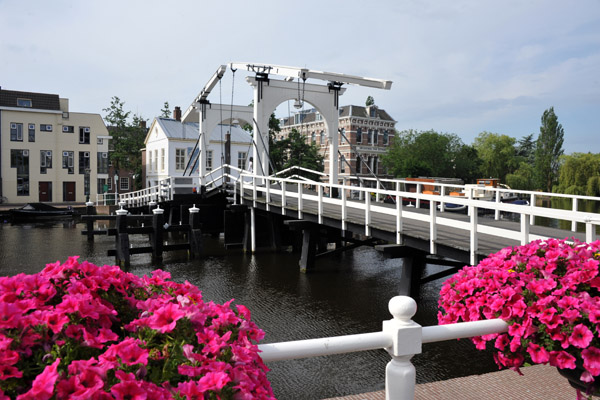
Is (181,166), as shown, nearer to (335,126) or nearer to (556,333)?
(335,126)

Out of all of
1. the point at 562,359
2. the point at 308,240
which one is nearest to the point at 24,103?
the point at 308,240

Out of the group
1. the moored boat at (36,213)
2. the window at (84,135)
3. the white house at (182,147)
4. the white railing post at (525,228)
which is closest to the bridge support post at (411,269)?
the white railing post at (525,228)

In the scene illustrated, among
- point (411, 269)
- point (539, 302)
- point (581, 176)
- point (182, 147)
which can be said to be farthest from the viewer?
point (581, 176)

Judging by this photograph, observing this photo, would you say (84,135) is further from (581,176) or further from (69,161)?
(581,176)

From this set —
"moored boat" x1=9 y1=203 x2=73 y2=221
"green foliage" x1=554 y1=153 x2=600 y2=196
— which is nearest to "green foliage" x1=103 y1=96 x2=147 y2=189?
"moored boat" x1=9 y1=203 x2=73 y2=221

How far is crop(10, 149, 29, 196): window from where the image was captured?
1714 inches

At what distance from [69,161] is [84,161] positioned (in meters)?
1.30

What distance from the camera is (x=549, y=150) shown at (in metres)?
67.1

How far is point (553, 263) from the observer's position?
10.4ft

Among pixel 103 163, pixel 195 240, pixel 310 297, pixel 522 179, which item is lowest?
pixel 310 297

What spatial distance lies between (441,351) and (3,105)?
46918 mm

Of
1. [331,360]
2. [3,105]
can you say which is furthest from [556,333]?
[3,105]

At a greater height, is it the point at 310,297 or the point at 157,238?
the point at 157,238

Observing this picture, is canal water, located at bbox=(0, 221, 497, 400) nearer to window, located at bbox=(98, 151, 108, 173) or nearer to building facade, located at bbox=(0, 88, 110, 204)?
building facade, located at bbox=(0, 88, 110, 204)
